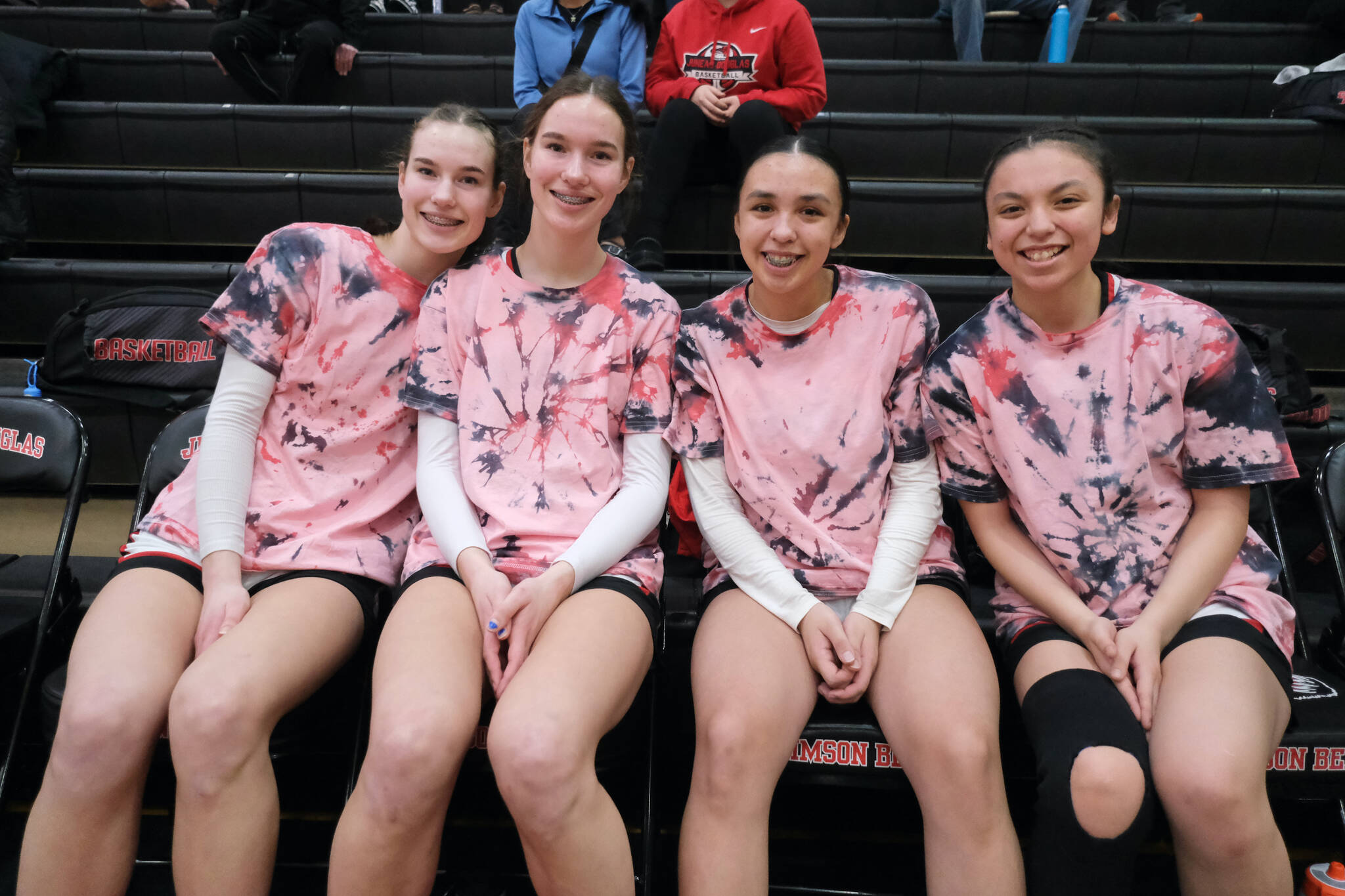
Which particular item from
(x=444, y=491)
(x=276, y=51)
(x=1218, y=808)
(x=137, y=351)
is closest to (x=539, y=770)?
(x=444, y=491)

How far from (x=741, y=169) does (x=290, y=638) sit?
2049mm

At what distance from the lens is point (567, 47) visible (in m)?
2.86

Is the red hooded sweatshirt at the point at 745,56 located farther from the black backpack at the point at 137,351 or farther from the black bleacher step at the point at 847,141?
the black backpack at the point at 137,351

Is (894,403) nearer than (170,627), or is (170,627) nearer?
(170,627)

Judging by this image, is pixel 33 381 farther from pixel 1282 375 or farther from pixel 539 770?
pixel 1282 375

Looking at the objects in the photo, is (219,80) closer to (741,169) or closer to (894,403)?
(741,169)

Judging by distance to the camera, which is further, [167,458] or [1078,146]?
[167,458]

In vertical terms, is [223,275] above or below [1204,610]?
above

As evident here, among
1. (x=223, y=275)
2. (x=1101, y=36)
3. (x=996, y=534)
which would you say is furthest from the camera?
(x=1101, y=36)

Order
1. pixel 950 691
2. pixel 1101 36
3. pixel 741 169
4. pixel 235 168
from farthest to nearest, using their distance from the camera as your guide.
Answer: pixel 1101 36 < pixel 235 168 < pixel 741 169 < pixel 950 691

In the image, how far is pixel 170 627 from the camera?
1268 mm

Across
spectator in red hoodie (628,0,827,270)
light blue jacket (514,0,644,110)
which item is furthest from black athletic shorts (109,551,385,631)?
light blue jacket (514,0,644,110)

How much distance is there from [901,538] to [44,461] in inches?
64.1

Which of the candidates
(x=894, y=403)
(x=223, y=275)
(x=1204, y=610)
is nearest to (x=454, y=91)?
(x=223, y=275)
